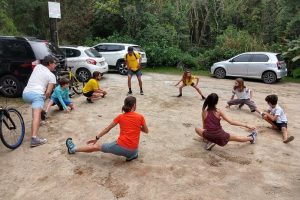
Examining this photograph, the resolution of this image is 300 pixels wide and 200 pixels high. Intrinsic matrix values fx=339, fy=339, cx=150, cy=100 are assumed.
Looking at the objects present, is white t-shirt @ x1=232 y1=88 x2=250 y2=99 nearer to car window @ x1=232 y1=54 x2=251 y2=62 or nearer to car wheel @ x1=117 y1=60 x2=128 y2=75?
car window @ x1=232 y1=54 x2=251 y2=62

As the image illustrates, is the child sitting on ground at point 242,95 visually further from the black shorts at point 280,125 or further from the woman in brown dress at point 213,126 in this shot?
the woman in brown dress at point 213,126

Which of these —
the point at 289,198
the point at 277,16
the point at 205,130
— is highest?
the point at 277,16

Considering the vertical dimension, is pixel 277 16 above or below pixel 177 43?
above

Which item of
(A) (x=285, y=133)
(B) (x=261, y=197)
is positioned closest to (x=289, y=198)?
(B) (x=261, y=197)

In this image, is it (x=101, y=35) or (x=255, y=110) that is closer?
(x=255, y=110)

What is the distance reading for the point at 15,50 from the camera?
9.99 m

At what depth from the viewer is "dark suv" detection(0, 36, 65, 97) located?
983 centimetres

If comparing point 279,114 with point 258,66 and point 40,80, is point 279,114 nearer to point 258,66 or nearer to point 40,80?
point 40,80

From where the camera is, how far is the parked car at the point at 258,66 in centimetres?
1536

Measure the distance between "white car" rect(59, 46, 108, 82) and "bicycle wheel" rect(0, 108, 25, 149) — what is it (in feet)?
25.3

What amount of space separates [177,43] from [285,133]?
15456 millimetres

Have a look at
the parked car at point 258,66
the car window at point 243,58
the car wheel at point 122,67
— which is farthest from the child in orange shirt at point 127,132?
the car window at point 243,58

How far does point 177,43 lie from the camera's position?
22.0 meters

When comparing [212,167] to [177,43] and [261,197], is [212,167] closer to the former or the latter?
[261,197]
